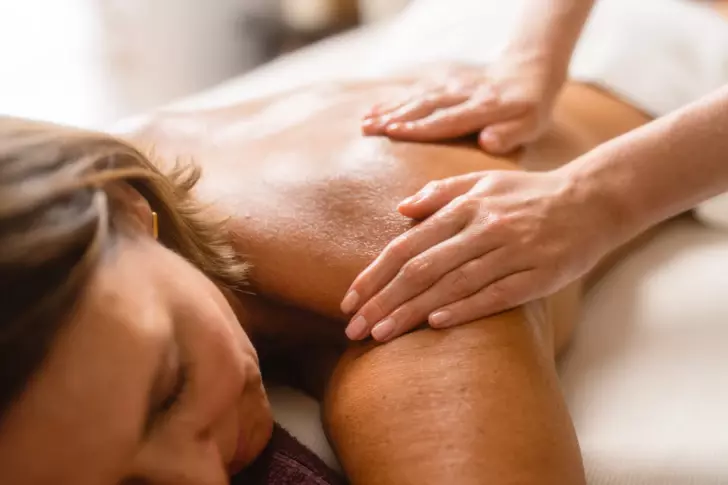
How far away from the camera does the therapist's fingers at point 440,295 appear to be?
32.7 inches

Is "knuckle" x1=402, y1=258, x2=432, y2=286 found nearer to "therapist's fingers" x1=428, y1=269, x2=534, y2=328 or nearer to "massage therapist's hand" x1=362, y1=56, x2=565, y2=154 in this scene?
"therapist's fingers" x1=428, y1=269, x2=534, y2=328

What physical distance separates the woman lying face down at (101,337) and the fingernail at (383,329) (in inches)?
4.8

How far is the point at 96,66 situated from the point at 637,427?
1.77m

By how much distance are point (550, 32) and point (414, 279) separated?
0.51 m

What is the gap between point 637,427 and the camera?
873 mm

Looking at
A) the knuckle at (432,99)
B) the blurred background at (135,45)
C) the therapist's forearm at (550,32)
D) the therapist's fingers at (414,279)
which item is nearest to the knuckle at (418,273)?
the therapist's fingers at (414,279)

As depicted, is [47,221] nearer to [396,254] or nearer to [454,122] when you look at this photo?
[396,254]

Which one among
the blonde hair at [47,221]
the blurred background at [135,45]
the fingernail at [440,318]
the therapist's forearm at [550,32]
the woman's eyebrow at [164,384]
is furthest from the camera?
the blurred background at [135,45]

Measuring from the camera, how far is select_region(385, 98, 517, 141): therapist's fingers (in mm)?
1002

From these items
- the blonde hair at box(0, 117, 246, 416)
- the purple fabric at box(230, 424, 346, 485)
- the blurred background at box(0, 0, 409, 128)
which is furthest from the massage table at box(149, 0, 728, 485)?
the blurred background at box(0, 0, 409, 128)

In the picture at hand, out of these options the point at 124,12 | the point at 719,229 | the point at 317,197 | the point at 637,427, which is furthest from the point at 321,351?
the point at 124,12

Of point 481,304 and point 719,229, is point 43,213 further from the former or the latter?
point 719,229

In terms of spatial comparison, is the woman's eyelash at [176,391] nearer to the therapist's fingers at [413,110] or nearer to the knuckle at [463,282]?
the knuckle at [463,282]

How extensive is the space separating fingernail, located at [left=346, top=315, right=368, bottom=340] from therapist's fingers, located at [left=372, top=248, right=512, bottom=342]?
13 millimetres
